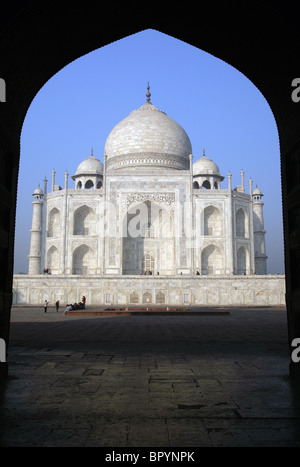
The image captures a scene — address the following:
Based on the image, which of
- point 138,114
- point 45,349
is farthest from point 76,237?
point 45,349

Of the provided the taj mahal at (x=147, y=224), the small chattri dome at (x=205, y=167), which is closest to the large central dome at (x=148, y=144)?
the taj mahal at (x=147, y=224)

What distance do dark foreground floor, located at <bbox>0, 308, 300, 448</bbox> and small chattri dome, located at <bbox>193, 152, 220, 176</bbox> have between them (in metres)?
30.6

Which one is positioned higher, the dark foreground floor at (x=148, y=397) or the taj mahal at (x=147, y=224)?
the taj mahal at (x=147, y=224)

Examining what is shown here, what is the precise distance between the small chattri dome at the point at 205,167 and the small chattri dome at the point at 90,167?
28.7ft

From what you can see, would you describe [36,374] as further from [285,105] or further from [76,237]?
[76,237]

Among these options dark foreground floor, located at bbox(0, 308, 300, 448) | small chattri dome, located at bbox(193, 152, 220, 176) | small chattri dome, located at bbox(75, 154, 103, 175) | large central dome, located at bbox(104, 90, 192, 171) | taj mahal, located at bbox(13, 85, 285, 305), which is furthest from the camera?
small chattri dome, located at bbox(75, 154, 103, 175)

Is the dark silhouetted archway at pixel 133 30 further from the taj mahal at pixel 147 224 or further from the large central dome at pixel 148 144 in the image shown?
the large central dome at pixel 148 144

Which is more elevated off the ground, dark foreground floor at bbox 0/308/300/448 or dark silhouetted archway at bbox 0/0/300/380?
dark silhouetted archway at bbox 0/0/300/380

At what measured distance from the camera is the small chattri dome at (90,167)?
3750 cm

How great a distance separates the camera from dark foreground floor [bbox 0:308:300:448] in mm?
2752

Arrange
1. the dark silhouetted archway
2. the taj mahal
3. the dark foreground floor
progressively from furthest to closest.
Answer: the taj mahal
the dark silhouetted archway
the dark foreground floor

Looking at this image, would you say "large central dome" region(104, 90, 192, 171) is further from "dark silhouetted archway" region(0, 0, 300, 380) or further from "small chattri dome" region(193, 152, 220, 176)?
"dark silhouetted archway" region(0, 0, 300, 380)

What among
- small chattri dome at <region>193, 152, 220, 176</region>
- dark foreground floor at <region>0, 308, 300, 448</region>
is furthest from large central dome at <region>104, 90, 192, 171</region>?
dark foreground floor at <region>0, 308, 300, 448</region>

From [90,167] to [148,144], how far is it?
239 inches
